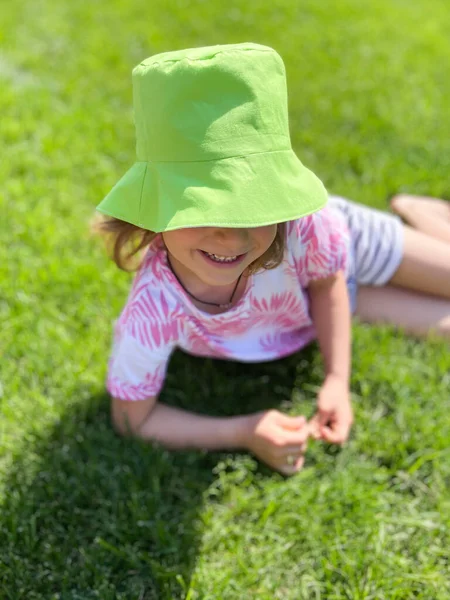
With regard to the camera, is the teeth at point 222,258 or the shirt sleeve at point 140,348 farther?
the shirt sleeve at point 140,348

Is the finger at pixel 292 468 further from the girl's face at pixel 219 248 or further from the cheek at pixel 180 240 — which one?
the cheek at pixel 180 240

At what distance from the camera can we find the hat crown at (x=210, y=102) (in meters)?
1.36

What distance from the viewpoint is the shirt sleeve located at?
196cm

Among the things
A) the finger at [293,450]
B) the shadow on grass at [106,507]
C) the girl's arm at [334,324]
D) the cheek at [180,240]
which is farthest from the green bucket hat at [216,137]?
the shadow on grass at [106,507]

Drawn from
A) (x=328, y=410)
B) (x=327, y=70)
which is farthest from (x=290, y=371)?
(x=327, y=70)

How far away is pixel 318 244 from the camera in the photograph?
200 cm

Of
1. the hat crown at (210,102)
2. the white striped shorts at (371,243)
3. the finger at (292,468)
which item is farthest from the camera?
the white striped shorts at (371,243)

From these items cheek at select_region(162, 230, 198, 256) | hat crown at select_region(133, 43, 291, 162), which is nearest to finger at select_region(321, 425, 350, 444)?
cheek at select_region(162, 230, 198, 256)

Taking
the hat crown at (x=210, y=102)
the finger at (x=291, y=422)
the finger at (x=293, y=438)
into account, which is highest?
the hat crown at (x=210, y=102)

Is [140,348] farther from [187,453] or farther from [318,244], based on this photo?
[318,244]

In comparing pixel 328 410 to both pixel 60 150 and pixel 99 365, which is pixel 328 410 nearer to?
pixel 99 365

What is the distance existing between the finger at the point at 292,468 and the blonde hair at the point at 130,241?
657 mm

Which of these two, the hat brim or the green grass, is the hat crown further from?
the green grass

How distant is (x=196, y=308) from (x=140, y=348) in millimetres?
211
